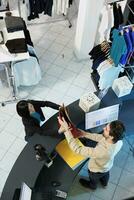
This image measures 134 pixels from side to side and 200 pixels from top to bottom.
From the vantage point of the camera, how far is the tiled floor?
3.89 metres

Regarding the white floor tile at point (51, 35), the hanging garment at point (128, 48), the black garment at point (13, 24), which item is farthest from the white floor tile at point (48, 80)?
the hanging garment at point (128, 48)

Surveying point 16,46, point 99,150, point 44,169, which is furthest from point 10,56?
point 99,150

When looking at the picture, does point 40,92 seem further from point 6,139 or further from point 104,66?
point 104,66

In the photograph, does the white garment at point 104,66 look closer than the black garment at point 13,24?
Yes

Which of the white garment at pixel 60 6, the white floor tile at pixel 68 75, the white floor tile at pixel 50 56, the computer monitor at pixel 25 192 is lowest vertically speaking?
the white floor tile at pixel 68 75

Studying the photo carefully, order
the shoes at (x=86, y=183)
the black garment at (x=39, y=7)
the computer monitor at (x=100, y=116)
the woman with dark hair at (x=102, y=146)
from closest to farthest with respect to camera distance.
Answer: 1. the woman with dark hair at (x=102, y=146)
2. the computer monitor at (x=100, y=116)
3. the shoes at (x=86, y=183)
4. the black garment at (x=39, y=7)

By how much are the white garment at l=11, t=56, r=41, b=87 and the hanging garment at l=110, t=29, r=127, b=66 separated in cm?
126

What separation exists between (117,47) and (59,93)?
1.52m

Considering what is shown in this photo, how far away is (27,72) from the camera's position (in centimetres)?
455

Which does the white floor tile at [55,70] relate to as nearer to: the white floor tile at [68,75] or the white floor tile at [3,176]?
the white floor tile at [68,75]

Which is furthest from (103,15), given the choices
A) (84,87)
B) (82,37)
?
(84,87)

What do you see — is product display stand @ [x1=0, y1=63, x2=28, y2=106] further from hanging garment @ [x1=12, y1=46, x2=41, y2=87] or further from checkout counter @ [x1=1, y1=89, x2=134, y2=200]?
checkout counter @ [x1=1, y1=89, x2=134, y2=200]

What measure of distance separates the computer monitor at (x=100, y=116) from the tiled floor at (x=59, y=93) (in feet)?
3.30

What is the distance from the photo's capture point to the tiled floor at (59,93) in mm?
3887
